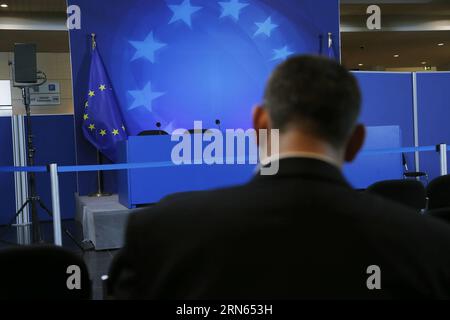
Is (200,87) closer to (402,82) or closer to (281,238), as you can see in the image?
(402,82)

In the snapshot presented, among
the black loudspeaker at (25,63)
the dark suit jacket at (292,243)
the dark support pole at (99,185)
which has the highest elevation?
the black loudspeaker at (25,63)

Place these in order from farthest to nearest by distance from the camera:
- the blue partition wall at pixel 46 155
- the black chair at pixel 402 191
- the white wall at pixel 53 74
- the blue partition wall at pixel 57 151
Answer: the white wall at pixel 53 74, the blue partition wall at pixel 57 151, the blue partition wall at pixel 46 155, the black chair at pixel 402 191

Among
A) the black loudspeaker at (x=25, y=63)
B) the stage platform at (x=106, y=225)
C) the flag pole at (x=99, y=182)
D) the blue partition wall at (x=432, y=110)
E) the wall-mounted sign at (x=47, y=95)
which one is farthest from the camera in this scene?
the wall-mounted sign at (x=47, y=95)

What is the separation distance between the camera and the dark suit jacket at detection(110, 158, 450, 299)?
0.75m

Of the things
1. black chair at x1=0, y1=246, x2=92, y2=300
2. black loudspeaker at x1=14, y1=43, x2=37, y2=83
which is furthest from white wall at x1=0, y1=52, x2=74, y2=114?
black chair at x1=0, y1=246, x2=92, y2=300

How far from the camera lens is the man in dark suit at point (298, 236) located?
0.75 m

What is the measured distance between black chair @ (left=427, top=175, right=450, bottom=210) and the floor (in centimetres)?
218

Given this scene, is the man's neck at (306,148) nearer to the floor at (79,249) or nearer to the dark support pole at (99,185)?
the floor at (79,249)

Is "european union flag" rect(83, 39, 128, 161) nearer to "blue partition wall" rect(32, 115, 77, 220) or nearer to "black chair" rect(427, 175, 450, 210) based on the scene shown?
"blue partition wall" rect(32, 115, 77, 220)

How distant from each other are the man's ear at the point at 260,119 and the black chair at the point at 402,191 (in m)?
1.87

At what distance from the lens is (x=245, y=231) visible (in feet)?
2.47

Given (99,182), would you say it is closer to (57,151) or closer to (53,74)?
(57,151)

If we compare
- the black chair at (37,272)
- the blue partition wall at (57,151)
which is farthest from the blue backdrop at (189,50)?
the black chair at (37,272)

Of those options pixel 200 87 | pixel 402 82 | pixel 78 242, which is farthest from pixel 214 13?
pixel 78 242
